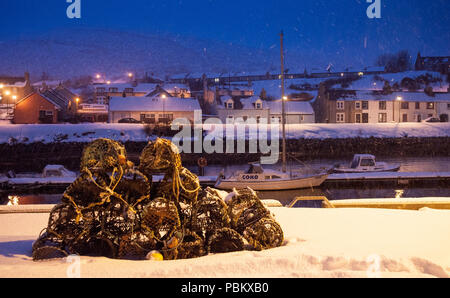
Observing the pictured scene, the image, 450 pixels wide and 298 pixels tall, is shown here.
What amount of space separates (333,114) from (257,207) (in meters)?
49.8

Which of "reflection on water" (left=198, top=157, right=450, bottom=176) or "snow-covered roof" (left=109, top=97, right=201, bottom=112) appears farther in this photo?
"snow-covered roof" (left=109, top=97, right=201, bottom=112)

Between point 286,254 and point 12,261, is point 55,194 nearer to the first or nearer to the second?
point 12,261

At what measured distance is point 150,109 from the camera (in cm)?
4769

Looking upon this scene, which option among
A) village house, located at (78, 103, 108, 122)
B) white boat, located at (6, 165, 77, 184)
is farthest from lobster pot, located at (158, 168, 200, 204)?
village house, located at (78, 103, 108, 122)

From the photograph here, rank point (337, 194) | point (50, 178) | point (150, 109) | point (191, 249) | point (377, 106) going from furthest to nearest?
1. point (377, 106)
2. point (150, 109)
3. point (50, 178)
4. point (337, 194)
5. point (191, 249)

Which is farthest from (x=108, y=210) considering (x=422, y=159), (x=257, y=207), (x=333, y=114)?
(x=333, y=114)

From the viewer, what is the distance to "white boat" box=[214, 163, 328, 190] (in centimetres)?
2011

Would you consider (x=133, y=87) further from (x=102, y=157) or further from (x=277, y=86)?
(x=102, y=157)

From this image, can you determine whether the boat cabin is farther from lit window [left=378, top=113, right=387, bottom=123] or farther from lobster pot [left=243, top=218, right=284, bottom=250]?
lit window [left=378, top=113, right=387, bottom=123]

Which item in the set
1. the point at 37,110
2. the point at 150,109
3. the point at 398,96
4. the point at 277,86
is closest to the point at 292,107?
the point at 398,96

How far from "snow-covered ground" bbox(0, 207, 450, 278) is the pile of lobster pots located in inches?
10.2

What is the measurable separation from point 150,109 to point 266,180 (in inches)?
1182
